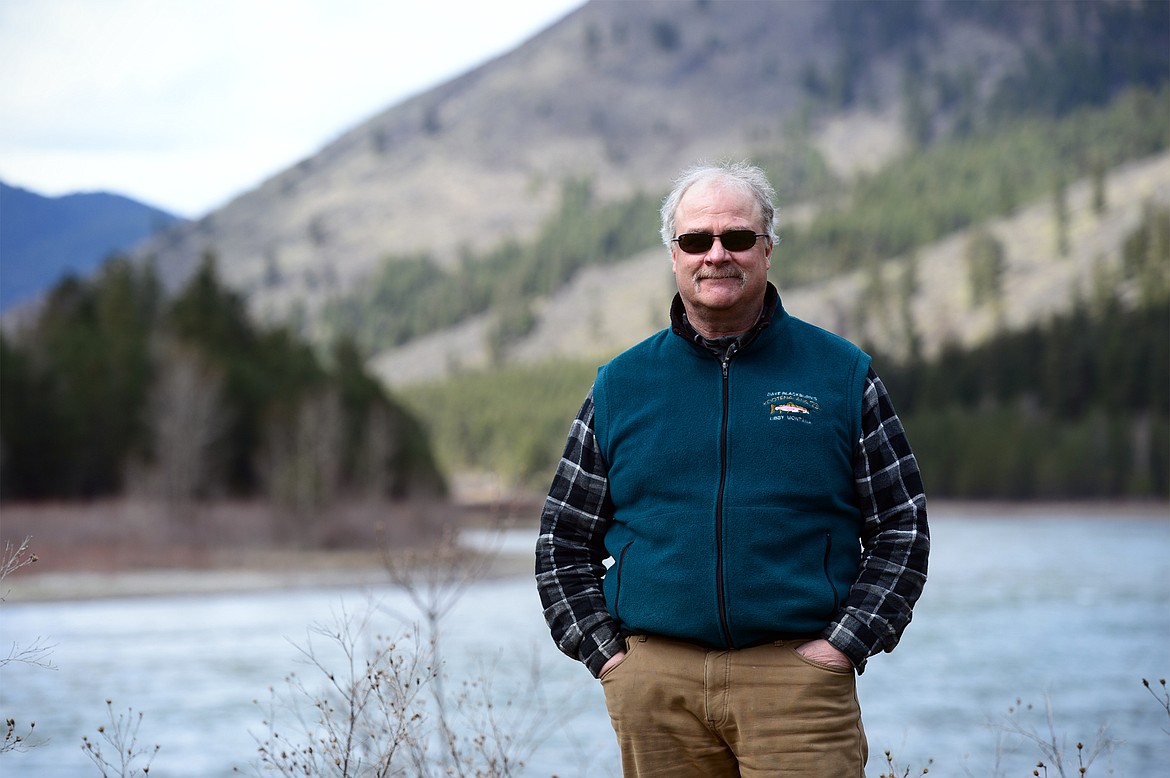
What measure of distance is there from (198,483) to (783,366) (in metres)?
52.5

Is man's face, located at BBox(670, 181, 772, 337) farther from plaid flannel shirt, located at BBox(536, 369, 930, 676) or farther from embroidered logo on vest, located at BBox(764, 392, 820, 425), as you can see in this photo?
plaid flannel shirt, located at BBox(536, 369, 930, 676)

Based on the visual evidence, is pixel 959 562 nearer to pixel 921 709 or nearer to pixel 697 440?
pixel 921 709

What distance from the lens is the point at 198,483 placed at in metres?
53.9

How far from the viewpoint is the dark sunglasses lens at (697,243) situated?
369 cm

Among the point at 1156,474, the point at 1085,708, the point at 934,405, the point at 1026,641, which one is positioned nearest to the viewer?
the point at 1085,708

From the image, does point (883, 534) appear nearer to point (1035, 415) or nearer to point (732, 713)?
point (732, 713)

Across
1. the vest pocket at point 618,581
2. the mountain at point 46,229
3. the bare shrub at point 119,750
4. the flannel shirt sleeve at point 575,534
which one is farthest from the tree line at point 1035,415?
the vest pocket at point 618,581

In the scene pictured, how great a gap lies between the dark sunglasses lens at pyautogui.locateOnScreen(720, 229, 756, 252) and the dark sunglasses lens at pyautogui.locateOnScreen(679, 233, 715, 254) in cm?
3

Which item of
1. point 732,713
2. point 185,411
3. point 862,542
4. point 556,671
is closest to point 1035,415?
point 185,411

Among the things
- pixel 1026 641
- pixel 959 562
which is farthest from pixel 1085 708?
pixel 959 562

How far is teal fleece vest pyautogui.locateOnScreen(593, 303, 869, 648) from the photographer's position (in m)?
3.54

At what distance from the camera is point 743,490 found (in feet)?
11.8

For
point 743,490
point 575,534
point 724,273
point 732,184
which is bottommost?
point 575,534

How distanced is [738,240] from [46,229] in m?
15.1
